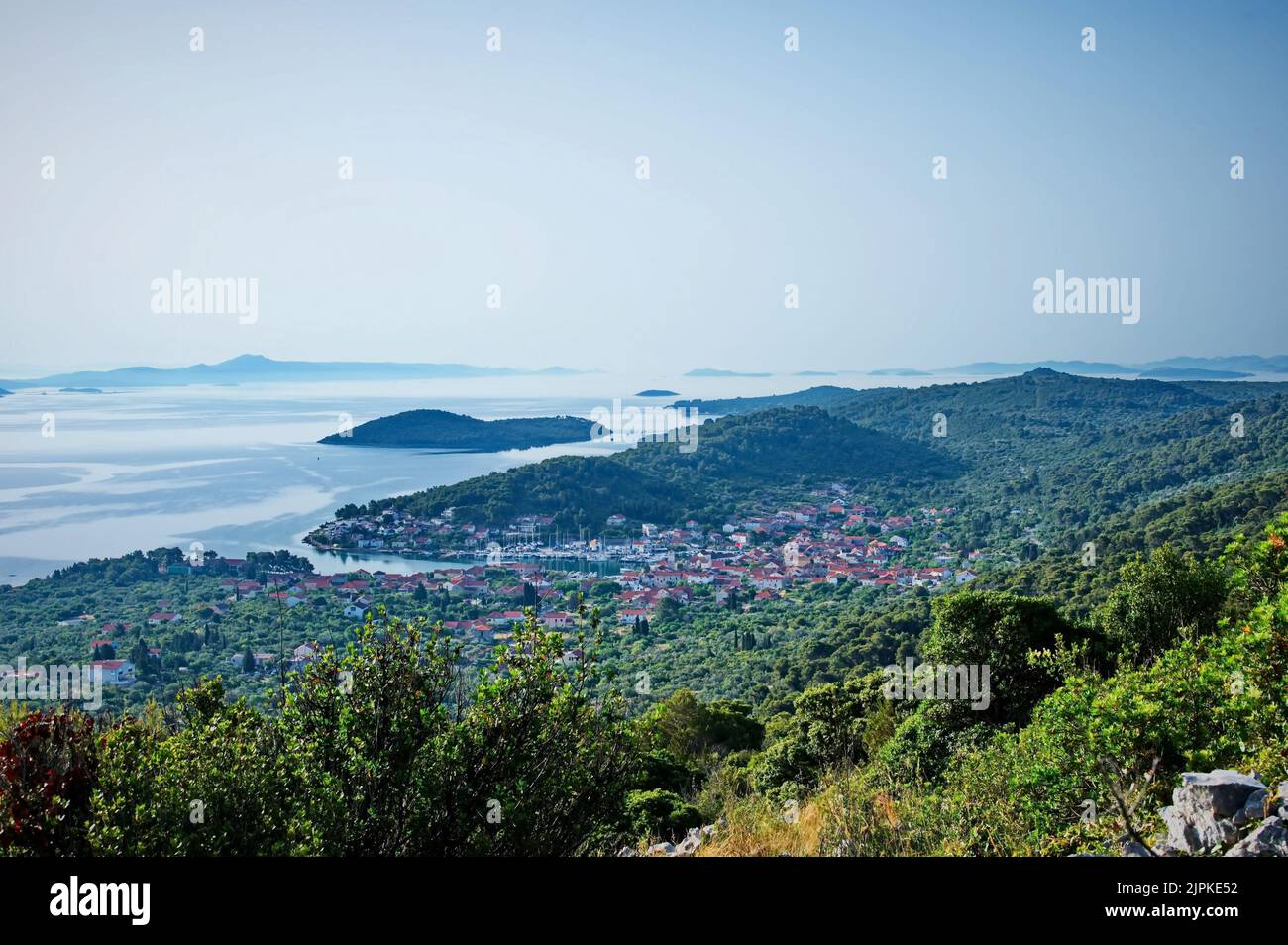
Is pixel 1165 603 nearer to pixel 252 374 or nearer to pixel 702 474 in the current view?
pixel 702 474

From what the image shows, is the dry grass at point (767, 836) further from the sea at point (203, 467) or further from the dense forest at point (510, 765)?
the sea at point (203, 467)

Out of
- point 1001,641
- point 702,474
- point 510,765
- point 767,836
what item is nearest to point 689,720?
point 1001,641

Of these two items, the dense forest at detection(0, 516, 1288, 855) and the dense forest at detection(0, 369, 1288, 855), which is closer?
the dense forest at detection(0, 516, 1288, 855)

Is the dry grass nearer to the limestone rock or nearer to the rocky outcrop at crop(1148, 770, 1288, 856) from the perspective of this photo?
the rocky outcrop at crop(1148, 770, 1288, 856)

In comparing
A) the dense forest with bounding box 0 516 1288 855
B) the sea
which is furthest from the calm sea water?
the dense forest with bounding box 0 516 1288 855

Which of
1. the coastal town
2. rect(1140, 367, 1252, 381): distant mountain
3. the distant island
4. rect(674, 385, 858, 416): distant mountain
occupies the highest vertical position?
rect(1140, 367, 1252, 381): distant mountain
